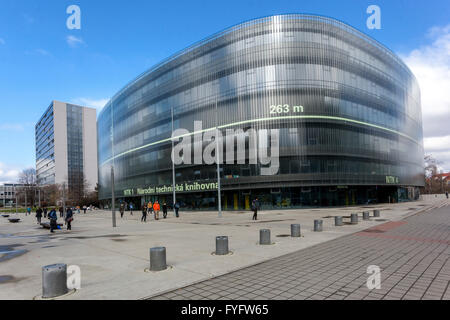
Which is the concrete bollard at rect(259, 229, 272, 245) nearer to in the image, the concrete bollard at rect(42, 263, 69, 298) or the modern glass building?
the concrete bollard at rect(42, 263, 69, 298)

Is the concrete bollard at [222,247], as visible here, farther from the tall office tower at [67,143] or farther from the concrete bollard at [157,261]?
the tall office tower at [67,143]

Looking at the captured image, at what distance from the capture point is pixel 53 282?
236 inches

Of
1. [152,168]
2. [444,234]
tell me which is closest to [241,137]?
[152,168]

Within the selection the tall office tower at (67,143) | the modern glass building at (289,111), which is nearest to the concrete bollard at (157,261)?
the modern glass building at (289,111)

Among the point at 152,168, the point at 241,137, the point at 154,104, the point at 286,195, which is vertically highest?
the point at 154,104

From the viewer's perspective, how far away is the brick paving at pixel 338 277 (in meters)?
5.77

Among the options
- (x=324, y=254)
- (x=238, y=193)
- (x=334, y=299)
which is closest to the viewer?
(x=334, y=299)

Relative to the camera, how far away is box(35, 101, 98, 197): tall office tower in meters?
123

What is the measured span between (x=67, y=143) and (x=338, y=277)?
138336 mm

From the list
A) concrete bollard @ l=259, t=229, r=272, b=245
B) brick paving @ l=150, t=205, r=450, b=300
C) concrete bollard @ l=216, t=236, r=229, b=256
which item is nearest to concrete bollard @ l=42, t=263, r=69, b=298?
brick paving @ l=150, t=205, r=450, b=300

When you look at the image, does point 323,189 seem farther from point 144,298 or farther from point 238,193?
point 144,298
